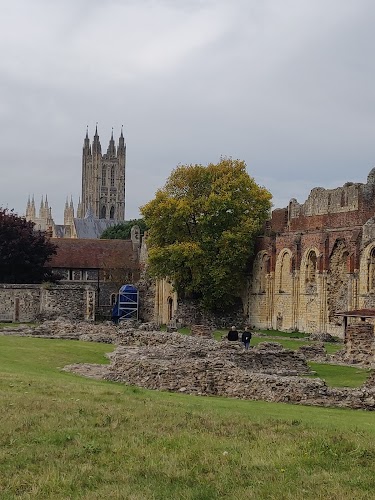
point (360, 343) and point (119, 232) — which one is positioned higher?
point (119, 232)

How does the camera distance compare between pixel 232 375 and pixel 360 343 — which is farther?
pixel 360 343

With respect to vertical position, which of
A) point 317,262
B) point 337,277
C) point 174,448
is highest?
point 317,262

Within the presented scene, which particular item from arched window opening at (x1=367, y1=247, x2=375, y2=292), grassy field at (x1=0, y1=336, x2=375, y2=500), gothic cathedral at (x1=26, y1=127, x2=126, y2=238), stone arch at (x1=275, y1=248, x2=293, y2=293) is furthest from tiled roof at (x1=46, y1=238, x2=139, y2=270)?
gothic cathedral at (x1=26, y1=127, x2=126, y2=238)

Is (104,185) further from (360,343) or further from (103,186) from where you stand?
(360,343)

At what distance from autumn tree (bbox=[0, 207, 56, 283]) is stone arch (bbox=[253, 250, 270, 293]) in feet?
52.3

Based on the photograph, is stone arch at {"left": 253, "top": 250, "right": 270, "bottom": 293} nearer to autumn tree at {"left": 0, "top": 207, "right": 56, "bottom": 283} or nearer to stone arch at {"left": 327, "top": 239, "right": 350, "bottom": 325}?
stone arch at {"left": 327, "top": 239, "right": 350, "bottom": 325}

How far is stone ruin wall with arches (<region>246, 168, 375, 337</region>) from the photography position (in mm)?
50375

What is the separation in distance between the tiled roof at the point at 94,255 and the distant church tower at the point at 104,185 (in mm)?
110925

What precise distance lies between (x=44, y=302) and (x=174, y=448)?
4652cm

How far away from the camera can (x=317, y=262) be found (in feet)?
181

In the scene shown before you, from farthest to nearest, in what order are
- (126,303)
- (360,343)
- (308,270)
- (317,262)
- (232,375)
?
(126,303), (308,270), (317,262), (360,343), (232,375)

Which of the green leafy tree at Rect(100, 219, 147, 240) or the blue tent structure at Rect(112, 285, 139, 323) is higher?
the green leafy tree at Rect(100, 219, 147, 240)

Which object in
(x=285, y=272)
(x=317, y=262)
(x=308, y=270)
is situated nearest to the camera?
(x=317, y=262)

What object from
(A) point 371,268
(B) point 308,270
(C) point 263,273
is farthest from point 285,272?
(A) point 371,268
